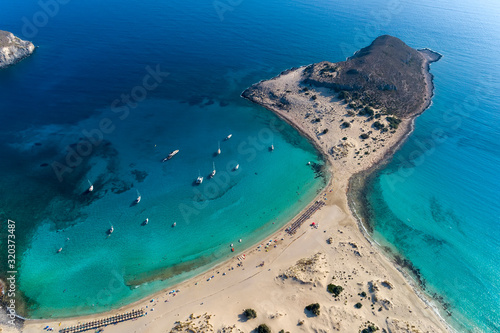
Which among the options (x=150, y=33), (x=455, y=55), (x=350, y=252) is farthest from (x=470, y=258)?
(x=150, y=33)

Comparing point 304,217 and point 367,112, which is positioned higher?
point 367,112

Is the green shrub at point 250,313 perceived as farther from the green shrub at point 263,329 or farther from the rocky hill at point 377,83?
the rocky hill at point 377,83

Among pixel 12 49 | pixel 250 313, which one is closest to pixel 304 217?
pixel 250 313

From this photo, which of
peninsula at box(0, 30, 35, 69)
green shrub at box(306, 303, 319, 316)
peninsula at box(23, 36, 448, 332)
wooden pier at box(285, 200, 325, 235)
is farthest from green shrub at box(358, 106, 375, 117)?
peninsula at box(0, 30, 35, 69)

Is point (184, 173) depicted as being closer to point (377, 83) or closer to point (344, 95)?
point (344, 95)

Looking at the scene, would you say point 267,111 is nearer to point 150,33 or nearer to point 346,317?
point 346,317

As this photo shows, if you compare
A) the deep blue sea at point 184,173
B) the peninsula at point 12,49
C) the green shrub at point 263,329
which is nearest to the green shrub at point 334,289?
the green shrub at point 263,329
